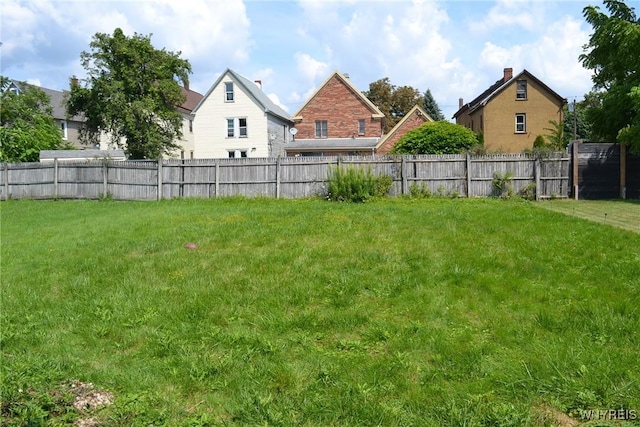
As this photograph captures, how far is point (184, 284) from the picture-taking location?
6262 mm

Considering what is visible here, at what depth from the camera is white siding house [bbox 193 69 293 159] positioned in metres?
35.9

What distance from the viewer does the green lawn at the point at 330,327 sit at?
3.53 m

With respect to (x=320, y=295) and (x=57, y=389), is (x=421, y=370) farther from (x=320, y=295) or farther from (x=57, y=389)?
(x=57, y=389)

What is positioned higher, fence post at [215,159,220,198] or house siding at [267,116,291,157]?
house siding at [267,116,291,157]

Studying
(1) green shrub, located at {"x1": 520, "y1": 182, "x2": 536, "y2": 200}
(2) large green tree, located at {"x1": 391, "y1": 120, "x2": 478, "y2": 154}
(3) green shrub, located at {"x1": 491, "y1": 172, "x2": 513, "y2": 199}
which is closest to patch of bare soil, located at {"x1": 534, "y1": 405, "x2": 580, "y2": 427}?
(3) green shrub, located at {"x1": 491, "y1": 172, "x2": 513, "y2": 199}

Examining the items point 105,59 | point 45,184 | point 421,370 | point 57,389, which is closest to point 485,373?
point 421,370

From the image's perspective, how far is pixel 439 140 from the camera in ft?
67.6

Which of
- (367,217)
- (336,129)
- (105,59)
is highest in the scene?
(105,59)

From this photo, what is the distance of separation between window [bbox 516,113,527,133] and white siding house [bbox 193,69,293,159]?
1686cm

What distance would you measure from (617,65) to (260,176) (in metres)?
13.4

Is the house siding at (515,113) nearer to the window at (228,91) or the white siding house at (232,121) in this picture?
the white siding house at (232,121)

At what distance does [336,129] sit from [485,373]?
34.6 m

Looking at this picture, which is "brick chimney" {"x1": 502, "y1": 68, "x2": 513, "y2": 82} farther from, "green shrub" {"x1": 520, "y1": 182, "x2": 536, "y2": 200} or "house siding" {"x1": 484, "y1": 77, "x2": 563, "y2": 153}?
"green shrub" {"x1": 520, "y1": 182, "x2": 536, "y2": 200}

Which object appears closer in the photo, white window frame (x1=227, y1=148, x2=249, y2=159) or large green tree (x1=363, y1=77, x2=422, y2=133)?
white window frame (x1=227, y1=148, x2=249, y2=159)
